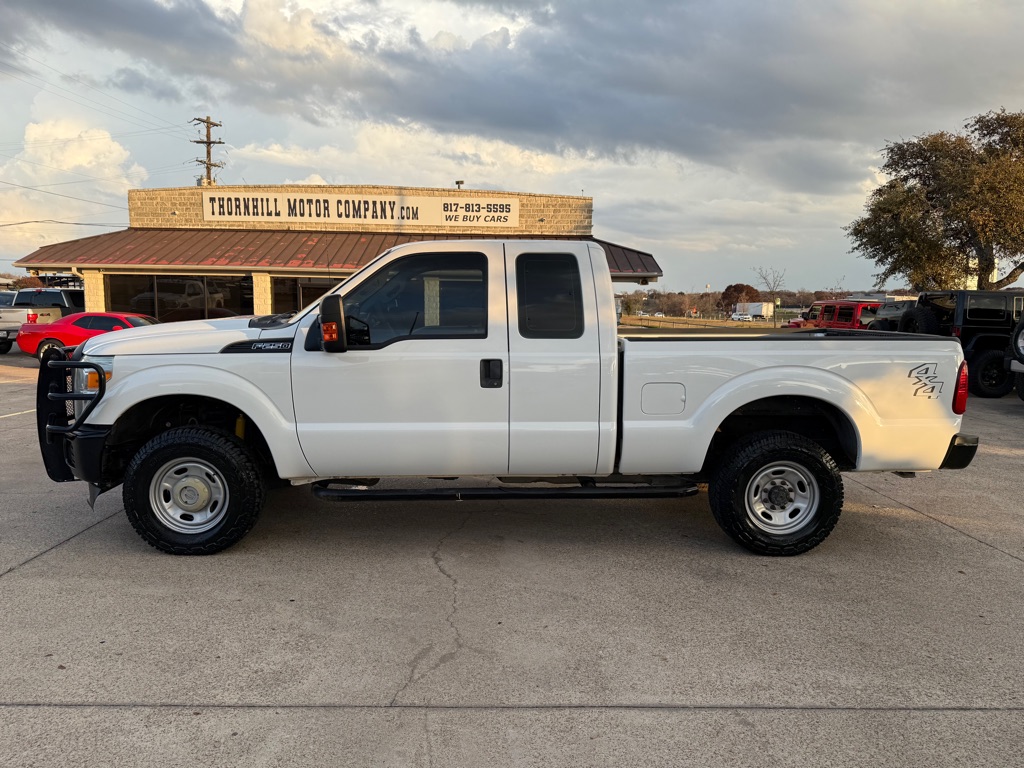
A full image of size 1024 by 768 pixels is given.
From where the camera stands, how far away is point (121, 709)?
9.68 ft

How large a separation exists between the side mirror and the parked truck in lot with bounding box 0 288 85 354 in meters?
19.5

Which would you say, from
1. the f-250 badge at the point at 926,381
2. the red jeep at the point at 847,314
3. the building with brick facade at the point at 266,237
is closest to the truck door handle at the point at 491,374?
the f-250 badge at the point at 926,381

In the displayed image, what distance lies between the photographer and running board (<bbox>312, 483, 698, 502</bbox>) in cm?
464

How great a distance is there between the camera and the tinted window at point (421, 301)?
4559 mm

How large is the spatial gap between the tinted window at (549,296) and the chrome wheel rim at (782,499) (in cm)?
163

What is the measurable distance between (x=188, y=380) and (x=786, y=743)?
3857mm

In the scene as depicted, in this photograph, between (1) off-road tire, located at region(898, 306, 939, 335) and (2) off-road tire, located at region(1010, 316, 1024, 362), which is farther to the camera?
(1) off-road tire, located at region(898, 306, 939, 335)

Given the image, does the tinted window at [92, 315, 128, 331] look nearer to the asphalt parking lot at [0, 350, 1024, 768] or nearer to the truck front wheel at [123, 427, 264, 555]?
the asphalt parking lot at [0, 350, 1024, 768]

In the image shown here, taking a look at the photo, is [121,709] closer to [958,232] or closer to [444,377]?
[444,377]

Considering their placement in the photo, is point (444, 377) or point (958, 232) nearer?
point (444, 377)

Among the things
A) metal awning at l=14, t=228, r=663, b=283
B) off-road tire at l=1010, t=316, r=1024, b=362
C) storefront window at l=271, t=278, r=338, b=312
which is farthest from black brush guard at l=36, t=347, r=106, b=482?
storefront window at l=271, t=278, r=338, b=312

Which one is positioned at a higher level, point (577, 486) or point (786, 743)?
point (577, 486)

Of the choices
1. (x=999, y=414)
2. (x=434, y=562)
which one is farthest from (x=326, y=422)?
(x=999, y=414)

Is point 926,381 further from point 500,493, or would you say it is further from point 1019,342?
point 1019,342
